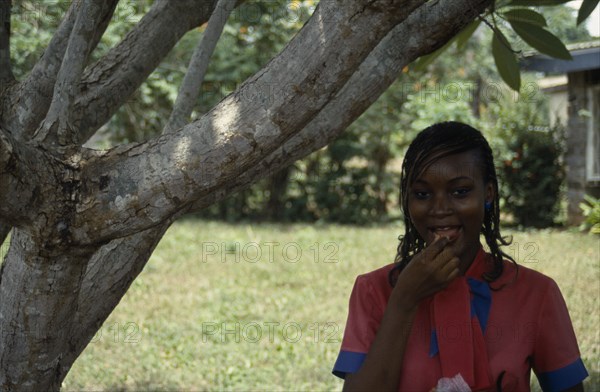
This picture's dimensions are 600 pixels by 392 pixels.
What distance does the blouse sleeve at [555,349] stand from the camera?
189cm

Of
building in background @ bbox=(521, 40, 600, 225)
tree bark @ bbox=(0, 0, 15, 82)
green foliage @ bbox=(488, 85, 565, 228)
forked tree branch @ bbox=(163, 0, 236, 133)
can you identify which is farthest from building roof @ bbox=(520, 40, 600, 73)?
tree bark @ bbox=(0, 0, 15, 82)

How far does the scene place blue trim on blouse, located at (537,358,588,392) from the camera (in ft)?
6.23

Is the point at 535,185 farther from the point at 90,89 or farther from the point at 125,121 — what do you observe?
the point at 90,89

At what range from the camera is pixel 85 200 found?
1.83 m

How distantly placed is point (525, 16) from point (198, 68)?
4.23ft

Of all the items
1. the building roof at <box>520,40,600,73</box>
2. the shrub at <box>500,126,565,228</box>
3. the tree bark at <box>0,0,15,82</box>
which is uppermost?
the building roof at <box>520,40,600,73</box>

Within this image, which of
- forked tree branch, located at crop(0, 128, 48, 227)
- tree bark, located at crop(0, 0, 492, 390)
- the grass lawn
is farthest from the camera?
the grass lawn

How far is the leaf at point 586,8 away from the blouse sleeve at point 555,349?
1.44m

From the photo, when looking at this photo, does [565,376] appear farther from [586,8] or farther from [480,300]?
[586,8]

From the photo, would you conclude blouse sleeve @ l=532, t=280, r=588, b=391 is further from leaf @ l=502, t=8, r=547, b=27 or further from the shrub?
the shrub

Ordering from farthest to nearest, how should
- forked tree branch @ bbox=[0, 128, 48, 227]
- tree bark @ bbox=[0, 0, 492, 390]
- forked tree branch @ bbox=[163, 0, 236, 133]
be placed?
forked tree branch @ bbox=[163, 0, 236, 133] < tree bark @ bbox=[0, 0, 492, 390] < forked tree branch @ bbox=[0, 128, 48, 227]

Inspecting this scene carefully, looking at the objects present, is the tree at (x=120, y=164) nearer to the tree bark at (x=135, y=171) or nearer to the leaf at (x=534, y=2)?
the tree bark at (x=135, y=171)

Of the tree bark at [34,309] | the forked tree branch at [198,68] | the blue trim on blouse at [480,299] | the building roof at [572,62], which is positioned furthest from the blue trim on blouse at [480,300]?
the building roof at [572,62]

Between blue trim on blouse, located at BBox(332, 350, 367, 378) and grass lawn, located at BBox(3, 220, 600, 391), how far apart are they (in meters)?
2.90
